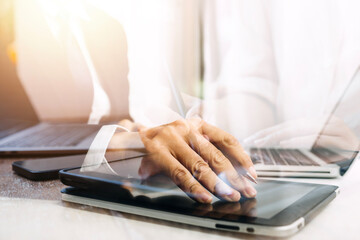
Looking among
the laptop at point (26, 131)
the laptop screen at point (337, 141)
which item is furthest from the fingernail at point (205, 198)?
the laptop at point (26, 131)

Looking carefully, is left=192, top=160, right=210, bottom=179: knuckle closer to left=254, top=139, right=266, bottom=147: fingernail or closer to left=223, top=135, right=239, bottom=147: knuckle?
left=223, top=135, right=239, bottom=147: knuckle

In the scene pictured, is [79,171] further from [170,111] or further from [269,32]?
[269,32]

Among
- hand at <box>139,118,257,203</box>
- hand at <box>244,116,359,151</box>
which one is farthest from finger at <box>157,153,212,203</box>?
hand at <box>244,116,359,151</box>

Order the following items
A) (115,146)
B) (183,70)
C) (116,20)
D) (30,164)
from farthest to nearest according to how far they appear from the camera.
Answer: (183,70) < (116,20) < (30,164) < (115,146)

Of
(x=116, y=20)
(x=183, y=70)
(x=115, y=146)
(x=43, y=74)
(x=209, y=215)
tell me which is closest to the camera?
(x=209, y=215)

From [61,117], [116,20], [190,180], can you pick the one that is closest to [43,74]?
[61,117]

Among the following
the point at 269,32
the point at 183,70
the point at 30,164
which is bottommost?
the point at 183,70

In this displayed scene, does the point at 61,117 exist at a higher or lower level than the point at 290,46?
lower

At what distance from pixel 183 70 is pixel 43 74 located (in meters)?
0.75

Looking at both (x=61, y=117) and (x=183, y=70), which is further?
(x=183, y=70)

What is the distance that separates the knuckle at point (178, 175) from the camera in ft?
0.79

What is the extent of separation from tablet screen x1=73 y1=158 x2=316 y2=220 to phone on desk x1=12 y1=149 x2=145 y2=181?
0.02 m

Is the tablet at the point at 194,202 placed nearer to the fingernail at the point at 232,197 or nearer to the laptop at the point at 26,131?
the fingernail at the point at 232,197

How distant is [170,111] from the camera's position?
0.34 m
